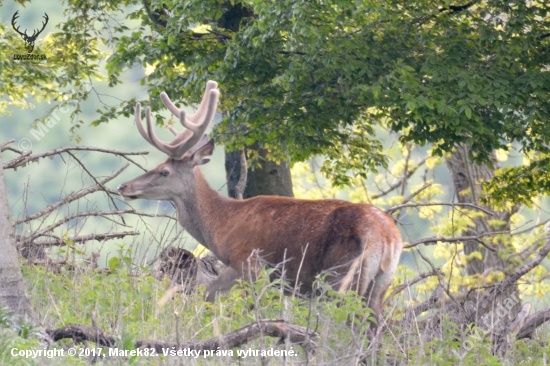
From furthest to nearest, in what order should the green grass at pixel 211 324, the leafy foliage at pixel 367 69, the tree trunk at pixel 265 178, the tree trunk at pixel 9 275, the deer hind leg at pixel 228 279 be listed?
1. the tree trunk at pixel 265 178
2. the leafy foliage at pixel 367 69
3. the deer hind leg at pixel 228 279
4. the tree trunk at pixel 9 275
5. the green grass at pixel 211 324

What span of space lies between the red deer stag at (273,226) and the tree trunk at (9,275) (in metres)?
1.71

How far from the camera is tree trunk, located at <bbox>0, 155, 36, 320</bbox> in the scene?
4891 millimetres

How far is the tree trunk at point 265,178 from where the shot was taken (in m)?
12.7

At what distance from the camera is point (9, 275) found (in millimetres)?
4906

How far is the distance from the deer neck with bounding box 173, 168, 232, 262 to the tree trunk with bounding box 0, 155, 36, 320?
3184 millimetres

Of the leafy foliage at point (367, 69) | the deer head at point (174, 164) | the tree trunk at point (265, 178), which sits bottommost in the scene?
the deer head at point (174, 164)

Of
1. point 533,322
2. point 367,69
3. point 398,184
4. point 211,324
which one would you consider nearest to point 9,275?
point 211,324

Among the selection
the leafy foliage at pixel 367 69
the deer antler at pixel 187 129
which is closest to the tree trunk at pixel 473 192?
the leafy foliage at pixel 367 69

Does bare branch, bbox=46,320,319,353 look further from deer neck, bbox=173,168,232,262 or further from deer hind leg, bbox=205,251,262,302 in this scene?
deer neck, bbox=173,168,232,262

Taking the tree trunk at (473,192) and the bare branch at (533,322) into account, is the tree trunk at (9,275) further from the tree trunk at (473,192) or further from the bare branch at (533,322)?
the tree trunk at (473,192)

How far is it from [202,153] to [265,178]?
453cm

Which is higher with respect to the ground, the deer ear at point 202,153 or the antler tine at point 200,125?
the antler tine at point 200,125

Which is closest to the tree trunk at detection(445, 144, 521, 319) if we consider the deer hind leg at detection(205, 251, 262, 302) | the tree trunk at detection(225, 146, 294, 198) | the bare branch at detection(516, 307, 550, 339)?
the tree trunk at detection(225, 146, 294, 198)

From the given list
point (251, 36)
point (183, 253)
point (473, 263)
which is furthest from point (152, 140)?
point (473, 263)
